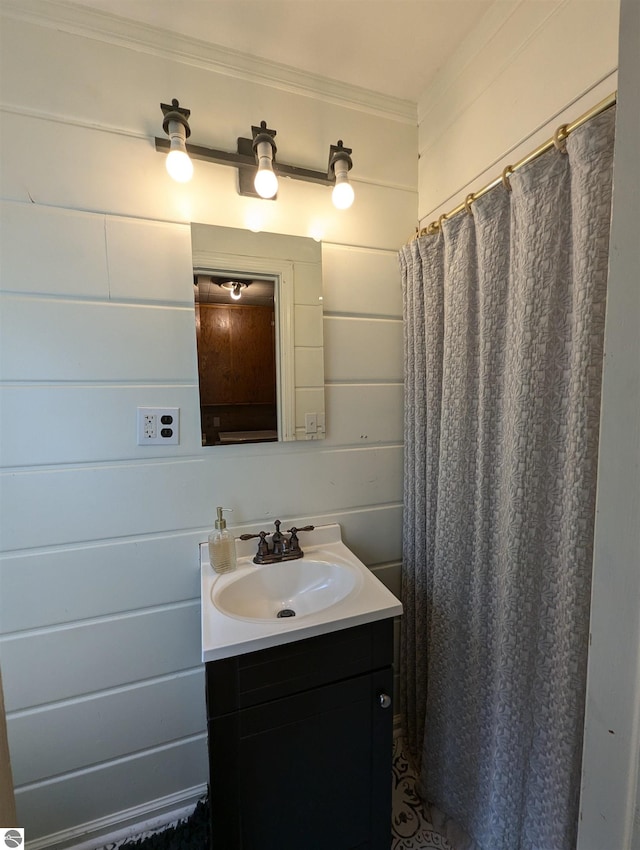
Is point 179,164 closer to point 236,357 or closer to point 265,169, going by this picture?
point 265,169

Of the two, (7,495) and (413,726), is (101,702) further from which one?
(413,726)

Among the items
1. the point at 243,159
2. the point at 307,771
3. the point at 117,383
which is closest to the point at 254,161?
the point at 243,159

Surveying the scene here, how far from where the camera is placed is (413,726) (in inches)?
55.7

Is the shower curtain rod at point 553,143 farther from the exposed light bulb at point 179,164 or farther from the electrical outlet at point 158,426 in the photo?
the electrical outlet at point 158,426

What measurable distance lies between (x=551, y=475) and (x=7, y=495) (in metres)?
1.48

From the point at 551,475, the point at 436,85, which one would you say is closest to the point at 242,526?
the point at 551,475

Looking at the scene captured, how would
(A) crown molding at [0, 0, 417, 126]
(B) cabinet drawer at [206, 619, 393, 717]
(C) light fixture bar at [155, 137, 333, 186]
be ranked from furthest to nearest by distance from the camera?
(C) light fixture bar at [155, 137, 333, 186]
(A) crown molding at [0, 0, 417, 126]
(B) cabinet drawer at [206, 619, 393, 717]

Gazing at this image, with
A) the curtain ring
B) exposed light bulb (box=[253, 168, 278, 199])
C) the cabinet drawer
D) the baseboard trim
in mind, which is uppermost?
exposed light bulb (box=[253, 168, 278, 199])

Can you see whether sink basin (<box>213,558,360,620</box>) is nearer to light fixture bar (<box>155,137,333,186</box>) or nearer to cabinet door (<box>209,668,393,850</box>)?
cabinet door (<box>209,668,393,850</box>)

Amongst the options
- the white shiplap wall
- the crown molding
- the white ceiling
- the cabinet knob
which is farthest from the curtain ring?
the cabinet knob

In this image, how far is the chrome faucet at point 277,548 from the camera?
123 centimetres

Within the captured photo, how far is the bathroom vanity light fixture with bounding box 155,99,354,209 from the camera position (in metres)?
1.03

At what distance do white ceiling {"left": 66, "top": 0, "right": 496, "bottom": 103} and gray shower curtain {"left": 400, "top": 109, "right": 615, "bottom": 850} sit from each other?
57cm

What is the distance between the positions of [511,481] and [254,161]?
1.23 metres
